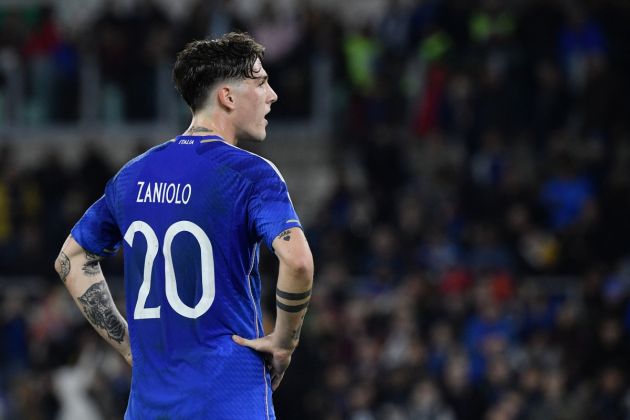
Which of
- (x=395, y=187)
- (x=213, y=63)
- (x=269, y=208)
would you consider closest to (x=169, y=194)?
(x=269, y=208)

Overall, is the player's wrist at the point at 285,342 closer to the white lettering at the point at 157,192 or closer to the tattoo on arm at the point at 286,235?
the tattoo on arm at the point at 286,235

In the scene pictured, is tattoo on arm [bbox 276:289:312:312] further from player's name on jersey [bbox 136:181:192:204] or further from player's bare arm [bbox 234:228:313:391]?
player's name on jersey [bbox 136:181:192:204]

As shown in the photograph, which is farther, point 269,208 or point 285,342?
point 285,342

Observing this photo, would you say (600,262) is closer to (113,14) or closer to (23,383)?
(23,383)

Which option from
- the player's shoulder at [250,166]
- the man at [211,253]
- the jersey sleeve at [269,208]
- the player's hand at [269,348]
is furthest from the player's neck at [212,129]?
the player's hand at [269,348]

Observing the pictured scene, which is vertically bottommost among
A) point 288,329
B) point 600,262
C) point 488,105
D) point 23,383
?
point 23,383

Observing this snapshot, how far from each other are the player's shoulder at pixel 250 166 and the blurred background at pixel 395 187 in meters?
5.07

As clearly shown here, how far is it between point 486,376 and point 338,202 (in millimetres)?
4345

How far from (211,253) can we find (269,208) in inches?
10.3

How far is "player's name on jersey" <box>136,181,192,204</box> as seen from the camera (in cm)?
437

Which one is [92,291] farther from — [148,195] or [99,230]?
[148,195]

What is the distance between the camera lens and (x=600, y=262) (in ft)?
42.8

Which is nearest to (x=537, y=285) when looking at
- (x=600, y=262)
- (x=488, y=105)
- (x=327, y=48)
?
(x=600, y=262)

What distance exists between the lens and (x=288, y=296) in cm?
427
